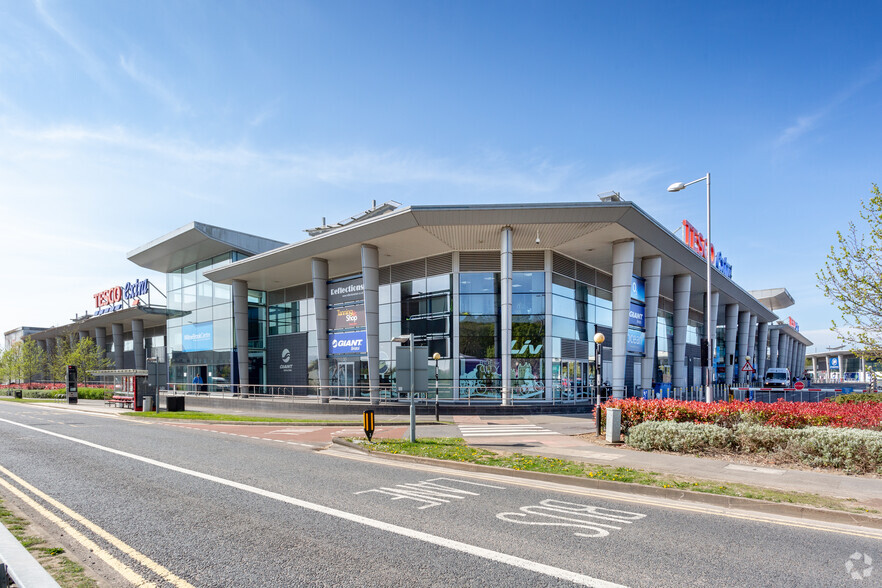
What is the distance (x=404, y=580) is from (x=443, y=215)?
21.8m

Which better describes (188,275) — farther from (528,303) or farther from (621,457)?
(621,457)

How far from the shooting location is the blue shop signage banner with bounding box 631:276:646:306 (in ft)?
119

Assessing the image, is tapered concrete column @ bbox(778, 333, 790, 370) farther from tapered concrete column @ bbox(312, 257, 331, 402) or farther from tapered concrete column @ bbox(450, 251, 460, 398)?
tapered concrete column @ bbox(312, 257, 331, 402)

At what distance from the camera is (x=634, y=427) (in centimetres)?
1510

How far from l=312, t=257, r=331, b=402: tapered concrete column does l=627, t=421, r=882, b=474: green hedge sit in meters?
23.8

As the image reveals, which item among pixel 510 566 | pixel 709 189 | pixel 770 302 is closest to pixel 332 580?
pixel 510 566

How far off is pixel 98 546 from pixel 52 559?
57 centimetres

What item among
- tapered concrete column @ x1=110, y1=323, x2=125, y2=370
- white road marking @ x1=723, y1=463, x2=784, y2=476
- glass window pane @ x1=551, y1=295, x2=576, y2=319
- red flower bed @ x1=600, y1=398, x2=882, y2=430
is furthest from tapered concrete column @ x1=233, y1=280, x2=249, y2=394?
tapered concrete column @ x1=110, y1=323, x2=125, y2=370

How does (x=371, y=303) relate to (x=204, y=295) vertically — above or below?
below

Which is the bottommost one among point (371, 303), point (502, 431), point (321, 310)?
point (502, 431)

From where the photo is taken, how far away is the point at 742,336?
62625 millimetres

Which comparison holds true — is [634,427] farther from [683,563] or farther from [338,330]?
[338,330]

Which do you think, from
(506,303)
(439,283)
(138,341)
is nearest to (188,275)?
(138,341)

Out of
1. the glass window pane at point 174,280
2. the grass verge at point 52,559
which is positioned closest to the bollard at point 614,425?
the grass verge at point 52,559
